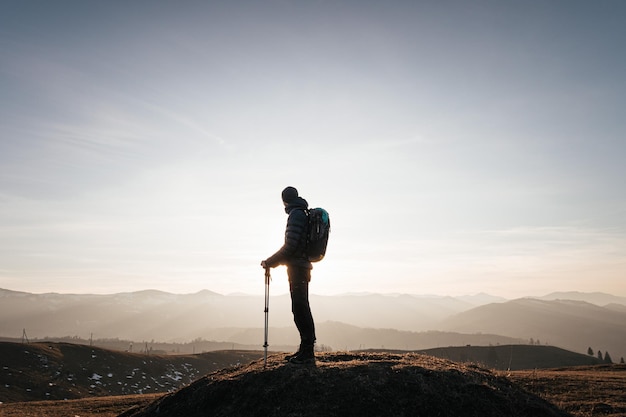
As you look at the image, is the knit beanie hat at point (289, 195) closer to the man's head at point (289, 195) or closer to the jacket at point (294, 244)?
the man's head at point (289, 195)

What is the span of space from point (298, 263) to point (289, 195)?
192 cm

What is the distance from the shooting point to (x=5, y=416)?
1020 inches

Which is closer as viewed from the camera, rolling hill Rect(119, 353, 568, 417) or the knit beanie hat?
rolling hill Rect(119, 353, 568, 417)

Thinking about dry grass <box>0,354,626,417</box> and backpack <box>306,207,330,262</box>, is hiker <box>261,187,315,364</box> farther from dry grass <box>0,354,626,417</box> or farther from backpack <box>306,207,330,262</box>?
dry grass <box>0,354,626,417</box>

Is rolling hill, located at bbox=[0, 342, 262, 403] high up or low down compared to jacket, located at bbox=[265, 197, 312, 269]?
down

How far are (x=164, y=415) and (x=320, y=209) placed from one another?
21.6 ft

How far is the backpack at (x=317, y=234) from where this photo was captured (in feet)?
36.6

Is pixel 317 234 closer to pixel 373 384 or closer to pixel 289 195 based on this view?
pixel 289 195

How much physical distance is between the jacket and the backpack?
12 cm

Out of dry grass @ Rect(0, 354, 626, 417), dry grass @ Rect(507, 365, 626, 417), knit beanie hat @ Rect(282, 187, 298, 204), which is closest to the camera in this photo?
dry grass @ Rect(0, 354, 626, 417)

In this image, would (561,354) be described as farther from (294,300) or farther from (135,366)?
(294,300)

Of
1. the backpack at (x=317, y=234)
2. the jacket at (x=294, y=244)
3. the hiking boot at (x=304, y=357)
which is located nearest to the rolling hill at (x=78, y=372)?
the hiking boot at (x=304, y=357)

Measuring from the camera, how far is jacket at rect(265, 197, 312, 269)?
10945 mm

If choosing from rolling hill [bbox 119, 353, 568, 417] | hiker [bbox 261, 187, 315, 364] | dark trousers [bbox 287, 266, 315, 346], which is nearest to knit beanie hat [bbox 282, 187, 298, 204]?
hiker [bbox 261, 187, 315, 364]
